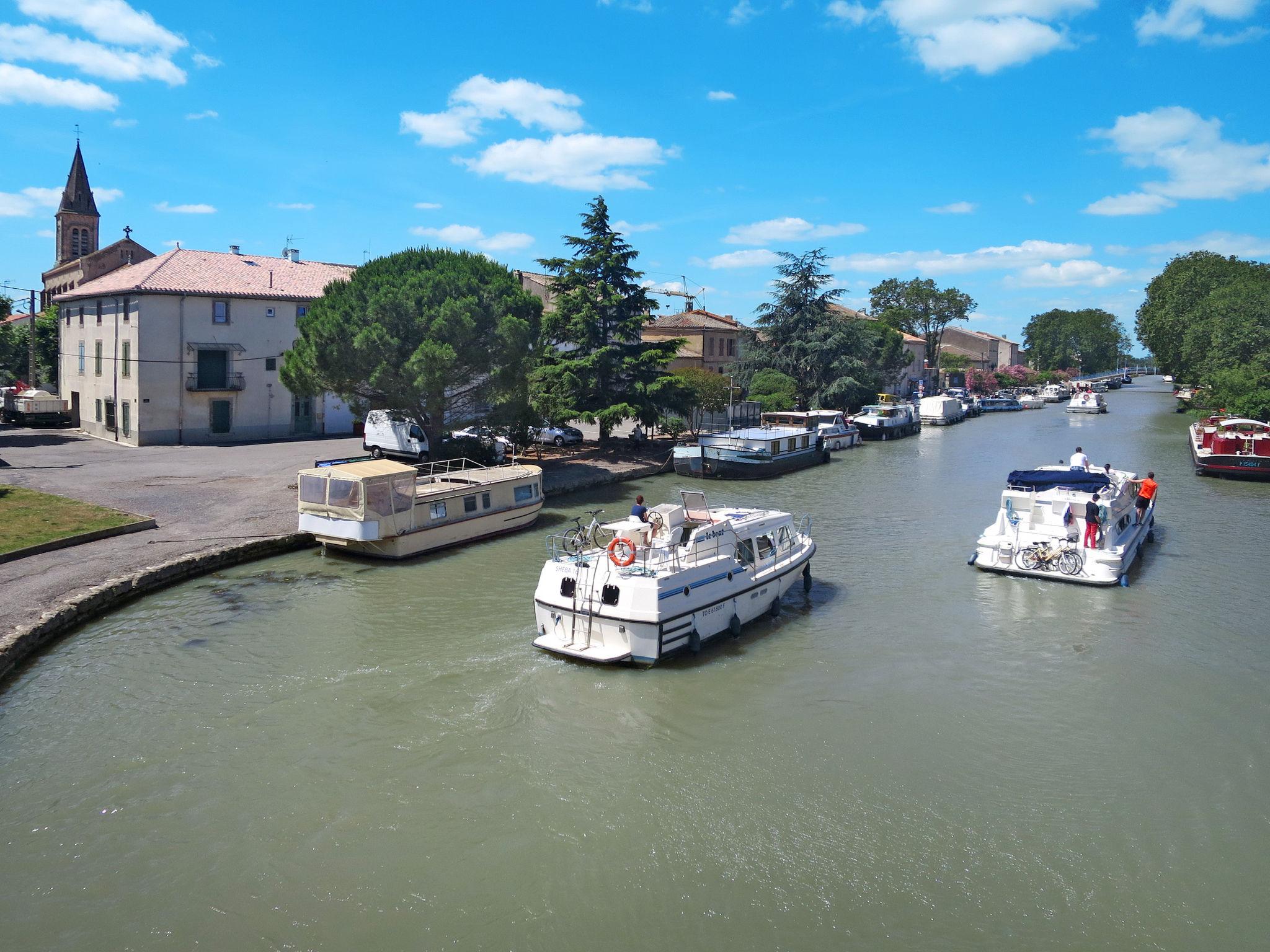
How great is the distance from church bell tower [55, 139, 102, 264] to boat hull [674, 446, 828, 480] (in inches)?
2387

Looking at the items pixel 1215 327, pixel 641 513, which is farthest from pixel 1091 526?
pixel 1215 327

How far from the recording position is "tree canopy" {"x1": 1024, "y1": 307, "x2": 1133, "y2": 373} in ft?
530

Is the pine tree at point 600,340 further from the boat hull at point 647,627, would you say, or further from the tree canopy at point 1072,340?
the tree canopy at point 1072,340

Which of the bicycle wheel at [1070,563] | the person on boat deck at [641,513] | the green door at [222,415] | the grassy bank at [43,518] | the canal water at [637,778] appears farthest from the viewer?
the green door at [222,415]

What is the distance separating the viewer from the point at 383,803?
10.6 m

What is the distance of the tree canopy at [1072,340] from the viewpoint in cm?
16150

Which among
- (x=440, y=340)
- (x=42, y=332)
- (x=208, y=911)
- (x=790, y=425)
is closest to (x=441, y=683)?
(x=208, y=911)

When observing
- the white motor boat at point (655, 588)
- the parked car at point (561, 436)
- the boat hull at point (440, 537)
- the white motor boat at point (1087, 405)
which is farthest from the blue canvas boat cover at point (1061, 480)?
the white motor boat at point (1087, 405)

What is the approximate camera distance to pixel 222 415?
39.5 m

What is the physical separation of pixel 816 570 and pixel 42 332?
1981 inches

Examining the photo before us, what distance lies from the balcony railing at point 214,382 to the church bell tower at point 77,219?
44.6 m

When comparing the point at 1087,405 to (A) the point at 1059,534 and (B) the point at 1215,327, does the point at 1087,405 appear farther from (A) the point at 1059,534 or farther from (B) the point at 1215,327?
(A) the point at 1059,534

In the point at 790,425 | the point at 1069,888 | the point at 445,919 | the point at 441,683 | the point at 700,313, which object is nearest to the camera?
the point at 445,919

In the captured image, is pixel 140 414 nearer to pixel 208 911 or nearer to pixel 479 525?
pixel 479 525
